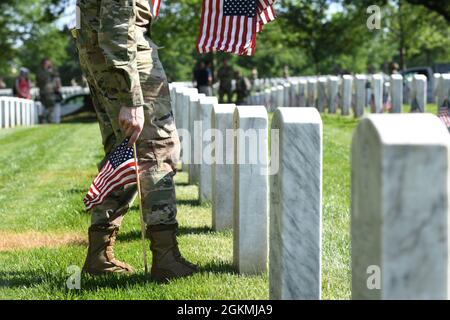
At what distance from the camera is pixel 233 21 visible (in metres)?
6.48

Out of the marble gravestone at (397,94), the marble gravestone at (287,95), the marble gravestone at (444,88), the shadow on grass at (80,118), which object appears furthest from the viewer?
the shadow on grass at (80,118)

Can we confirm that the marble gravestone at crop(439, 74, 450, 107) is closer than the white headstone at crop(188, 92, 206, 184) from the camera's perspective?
No

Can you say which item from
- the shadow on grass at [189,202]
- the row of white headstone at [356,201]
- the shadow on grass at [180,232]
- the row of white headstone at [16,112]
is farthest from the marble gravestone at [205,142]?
Answer: the row of white headstone at [16,112]

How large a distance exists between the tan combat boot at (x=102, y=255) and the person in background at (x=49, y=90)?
22.3 meters

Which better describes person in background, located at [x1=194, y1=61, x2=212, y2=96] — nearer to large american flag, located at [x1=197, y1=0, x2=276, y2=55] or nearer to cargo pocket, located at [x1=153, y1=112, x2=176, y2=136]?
large american flag, located at [x1=197, y1=0, x2=276, y2=55]

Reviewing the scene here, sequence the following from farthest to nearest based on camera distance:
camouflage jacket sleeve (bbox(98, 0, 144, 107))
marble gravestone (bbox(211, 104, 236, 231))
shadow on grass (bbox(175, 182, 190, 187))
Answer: shadow on grass (bbox(175, 182, 190, 187)) < marble gravestone (bbox(211, 104, 236, 231)) < camouflage jacket sleeve (bbox(98, 0, 144, 107))

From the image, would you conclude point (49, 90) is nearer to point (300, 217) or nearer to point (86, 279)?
point (86, 279)

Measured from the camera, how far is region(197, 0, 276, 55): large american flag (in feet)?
21.2

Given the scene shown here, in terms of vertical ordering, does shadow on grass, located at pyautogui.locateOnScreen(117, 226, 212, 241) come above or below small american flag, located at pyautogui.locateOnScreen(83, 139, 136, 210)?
below

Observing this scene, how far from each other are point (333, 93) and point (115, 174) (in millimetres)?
18021

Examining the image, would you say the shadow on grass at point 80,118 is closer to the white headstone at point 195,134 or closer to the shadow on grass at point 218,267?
the white headstone at point 195,134

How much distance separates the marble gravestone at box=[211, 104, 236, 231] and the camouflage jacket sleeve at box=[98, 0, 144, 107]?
1207mm

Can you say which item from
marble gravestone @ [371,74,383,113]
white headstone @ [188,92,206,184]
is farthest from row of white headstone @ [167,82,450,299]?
marble gravestone @ [371,74,383,113]

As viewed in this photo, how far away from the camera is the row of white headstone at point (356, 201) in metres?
2.73
